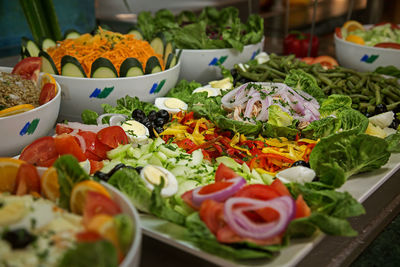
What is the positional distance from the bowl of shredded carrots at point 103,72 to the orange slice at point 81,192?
3.62ft

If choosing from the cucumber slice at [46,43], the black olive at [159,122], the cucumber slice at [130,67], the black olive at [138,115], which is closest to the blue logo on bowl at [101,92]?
the cucumber slice at [130,67]

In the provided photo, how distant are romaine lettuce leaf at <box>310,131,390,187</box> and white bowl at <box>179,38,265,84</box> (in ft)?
4.36

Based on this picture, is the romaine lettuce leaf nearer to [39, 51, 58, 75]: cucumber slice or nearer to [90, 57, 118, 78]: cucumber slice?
[90, 57, 118, 78]: cucumber slice

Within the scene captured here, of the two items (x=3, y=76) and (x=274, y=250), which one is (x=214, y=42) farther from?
(x=274, y=250)

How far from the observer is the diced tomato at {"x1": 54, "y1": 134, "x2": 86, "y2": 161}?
1.57 m

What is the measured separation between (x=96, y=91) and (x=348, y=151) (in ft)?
4.31

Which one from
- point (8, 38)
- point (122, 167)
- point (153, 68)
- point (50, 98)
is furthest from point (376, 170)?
point (8, 38)

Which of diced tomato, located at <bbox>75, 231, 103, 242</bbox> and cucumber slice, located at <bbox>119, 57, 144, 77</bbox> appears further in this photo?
cucumber slice, located at <bbox>119, 57, 144, 77</bbox>

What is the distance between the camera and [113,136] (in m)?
1.81

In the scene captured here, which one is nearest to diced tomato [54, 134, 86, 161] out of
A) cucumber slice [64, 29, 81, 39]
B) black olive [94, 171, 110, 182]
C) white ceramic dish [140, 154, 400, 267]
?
black olive [94, 171, 110, 182]

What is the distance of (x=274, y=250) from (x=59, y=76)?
4.99 feet

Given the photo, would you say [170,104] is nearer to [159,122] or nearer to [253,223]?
[159,122]

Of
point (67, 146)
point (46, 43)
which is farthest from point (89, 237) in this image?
point (46, 43)

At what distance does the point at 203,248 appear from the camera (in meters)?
1.26
